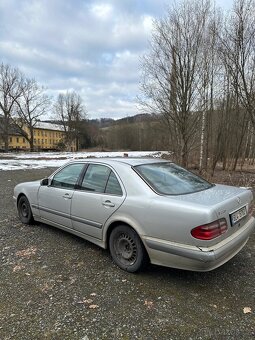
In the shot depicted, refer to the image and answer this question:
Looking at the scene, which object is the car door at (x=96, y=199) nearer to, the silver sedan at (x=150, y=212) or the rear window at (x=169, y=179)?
the silver sedan at (x=150, y=212)

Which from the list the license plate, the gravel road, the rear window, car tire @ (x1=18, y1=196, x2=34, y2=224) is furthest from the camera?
car tire @ (x1=18, y1=196, x2=34, y2=224)

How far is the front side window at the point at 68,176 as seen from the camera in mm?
4320

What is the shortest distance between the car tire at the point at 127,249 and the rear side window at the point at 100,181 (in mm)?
532

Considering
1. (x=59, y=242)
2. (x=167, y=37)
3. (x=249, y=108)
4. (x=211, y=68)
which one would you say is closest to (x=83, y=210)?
(x=59, y=242)

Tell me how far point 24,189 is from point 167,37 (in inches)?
367

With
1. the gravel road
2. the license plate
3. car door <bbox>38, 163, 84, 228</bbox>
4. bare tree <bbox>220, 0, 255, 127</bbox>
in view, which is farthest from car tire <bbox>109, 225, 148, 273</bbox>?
bare tree <bbox>220, 0, 255, 127</bbox>

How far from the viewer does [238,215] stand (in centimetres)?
324

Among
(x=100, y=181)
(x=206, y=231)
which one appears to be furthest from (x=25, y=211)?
(x=206, y=231)

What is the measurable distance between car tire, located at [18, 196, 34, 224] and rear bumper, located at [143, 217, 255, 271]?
308 cm

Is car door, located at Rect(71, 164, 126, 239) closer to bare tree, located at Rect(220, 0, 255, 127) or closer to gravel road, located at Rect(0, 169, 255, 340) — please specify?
gravel road, located at Rect(0, 169, 255, 340)

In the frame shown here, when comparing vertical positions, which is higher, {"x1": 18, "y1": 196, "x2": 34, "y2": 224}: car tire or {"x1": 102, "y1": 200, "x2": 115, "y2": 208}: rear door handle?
{"x1": 102, "y1": 200, "x2": 115, "y2": 208}: rear door handle

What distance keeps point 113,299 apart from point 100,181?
1622 millimetres

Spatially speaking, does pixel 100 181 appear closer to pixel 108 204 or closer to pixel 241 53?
pixel 108 204

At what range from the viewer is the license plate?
310 centimetres
